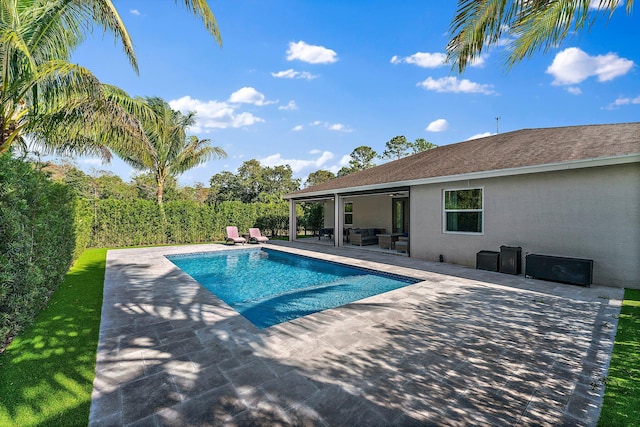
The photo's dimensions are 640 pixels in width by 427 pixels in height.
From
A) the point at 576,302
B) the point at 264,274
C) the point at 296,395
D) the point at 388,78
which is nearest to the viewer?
the point at 296,395

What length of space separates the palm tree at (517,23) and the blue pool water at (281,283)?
19.8 feet

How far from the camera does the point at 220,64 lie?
13.8 meters

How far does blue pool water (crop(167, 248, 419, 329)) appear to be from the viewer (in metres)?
6.75

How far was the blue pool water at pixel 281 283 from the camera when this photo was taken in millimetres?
6754

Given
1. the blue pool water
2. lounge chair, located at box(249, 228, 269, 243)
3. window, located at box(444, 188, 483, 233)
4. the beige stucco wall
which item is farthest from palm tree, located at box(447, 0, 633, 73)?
lounge chair, located at box(249, 228, 269, 243)

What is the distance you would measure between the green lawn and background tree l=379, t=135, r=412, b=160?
40999 mm

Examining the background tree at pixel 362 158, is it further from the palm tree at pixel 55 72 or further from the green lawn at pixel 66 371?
the green lawn at pixel 66 371

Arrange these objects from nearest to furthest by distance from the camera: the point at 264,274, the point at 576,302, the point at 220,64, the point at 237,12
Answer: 1. the point at 576,302
2. the point at 237,12
3. the point at 264,274
4. the point at 220,64

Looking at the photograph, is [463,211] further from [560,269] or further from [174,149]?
[174,149]

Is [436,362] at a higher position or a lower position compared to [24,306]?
lower

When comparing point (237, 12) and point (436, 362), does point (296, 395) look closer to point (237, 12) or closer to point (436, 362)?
point (436, 362)

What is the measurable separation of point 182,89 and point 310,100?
9.03 metres

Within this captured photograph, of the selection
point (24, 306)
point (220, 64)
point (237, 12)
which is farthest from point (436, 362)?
point (220, 64)

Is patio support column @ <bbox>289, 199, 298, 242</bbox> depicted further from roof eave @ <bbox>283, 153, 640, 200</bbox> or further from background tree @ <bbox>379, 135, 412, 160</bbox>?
background tree @ <bbox>379, 135, 412, 160</bbox>
